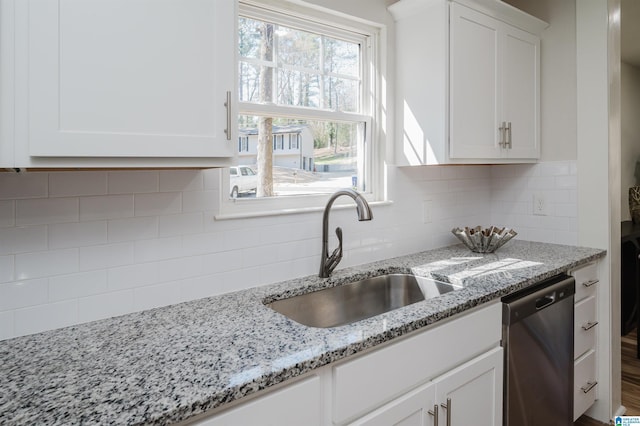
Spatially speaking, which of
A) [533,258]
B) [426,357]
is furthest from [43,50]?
[533,258]

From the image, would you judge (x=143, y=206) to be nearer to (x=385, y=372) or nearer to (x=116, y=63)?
(x=116, y=63)

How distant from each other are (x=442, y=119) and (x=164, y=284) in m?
1.43

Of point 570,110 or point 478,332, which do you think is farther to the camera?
point 570,110

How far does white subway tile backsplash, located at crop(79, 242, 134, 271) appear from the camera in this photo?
1369mm

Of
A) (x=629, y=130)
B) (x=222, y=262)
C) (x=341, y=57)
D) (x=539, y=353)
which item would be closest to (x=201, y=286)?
(x=222, y=262)

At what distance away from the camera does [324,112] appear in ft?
6.86

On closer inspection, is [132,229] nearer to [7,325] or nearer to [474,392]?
[7,325]

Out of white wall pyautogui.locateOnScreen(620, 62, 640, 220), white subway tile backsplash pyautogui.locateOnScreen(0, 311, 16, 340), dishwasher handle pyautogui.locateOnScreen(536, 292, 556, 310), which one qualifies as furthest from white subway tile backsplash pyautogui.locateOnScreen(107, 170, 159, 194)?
white wall pyautogui.locateOnScreen(620, 62, 640, 220)

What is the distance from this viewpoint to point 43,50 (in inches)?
39.0

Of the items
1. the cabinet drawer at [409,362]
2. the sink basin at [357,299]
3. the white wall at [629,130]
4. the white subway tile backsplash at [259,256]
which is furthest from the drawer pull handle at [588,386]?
the white wall at [629,130]

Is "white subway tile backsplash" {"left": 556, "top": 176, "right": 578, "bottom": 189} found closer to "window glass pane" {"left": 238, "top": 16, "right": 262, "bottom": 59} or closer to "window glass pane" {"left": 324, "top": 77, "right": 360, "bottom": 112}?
"window glass pane" {"left": 324, "top": 77, "right": 360, "bottom": 112}

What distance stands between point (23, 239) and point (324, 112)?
4.32 feet

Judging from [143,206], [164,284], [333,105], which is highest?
[333,105]

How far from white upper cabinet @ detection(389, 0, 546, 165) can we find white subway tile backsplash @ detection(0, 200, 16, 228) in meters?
1.67
